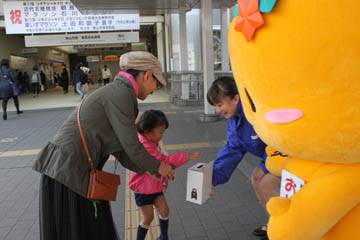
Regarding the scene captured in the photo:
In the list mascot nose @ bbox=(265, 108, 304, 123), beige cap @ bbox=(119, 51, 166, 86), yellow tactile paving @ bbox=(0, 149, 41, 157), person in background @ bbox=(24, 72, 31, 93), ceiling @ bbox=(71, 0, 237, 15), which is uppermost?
ceiling @ bbox=(71, 0, 237, 15)

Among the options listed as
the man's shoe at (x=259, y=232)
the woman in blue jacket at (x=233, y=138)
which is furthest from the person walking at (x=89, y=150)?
the man's shoe at (x=259, y=232)

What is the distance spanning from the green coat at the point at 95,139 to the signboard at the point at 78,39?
32.7 ft

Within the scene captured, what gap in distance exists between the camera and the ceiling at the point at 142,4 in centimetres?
897

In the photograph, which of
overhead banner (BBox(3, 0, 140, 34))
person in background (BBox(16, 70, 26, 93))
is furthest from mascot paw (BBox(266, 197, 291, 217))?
person in background (BBox(16, 70, 26, 93))

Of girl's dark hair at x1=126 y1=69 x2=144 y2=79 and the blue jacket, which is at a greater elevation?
girl's dark hair at x1=126 y1=69 x2=144 y2=79

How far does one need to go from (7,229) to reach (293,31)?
3517 millimetres

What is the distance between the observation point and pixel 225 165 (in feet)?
7.53

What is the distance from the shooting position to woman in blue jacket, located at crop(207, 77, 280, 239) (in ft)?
7.25

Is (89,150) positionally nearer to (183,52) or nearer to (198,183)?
(198,183)

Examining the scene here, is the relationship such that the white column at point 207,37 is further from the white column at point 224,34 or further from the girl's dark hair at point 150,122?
the girl's dark hair at point 150,122

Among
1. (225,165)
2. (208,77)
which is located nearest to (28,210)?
(225,165)

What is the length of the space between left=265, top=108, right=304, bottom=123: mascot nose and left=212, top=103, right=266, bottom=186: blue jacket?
0.93 meters

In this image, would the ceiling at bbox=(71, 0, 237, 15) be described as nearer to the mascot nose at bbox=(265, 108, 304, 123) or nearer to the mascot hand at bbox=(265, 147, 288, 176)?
the mascot hand at bbox=(265, 147, 288, 176)

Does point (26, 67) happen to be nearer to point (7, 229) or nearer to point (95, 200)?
point (7, 229)
